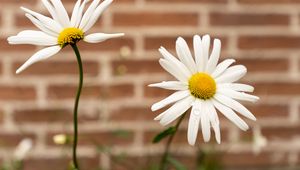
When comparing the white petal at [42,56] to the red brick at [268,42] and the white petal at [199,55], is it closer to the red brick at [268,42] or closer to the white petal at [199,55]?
the white petal at [199,55]

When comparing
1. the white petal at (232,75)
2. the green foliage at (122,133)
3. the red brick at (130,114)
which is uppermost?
the white petal at (232,75)

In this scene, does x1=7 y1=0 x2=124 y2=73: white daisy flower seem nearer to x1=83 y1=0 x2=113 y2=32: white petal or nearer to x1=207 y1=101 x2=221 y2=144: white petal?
x1=83 y1=0 x2=113 y2=32: white petal

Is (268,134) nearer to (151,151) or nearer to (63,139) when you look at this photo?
(151,151)

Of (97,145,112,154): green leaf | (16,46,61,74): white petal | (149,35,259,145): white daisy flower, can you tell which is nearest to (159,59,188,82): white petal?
(149,35,259,145): white daisy flower

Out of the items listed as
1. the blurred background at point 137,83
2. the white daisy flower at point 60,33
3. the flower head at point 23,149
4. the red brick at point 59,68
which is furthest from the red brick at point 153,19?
the white daisy flower at point 60,33

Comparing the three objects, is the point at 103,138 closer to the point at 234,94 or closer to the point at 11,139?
the point at 11,139

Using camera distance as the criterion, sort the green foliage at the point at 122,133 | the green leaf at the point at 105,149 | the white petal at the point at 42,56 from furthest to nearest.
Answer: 1. the green foliage at the point at 122,133
2. the green leaf at the point at 105,149
3. the white petal at the point at 42,56
